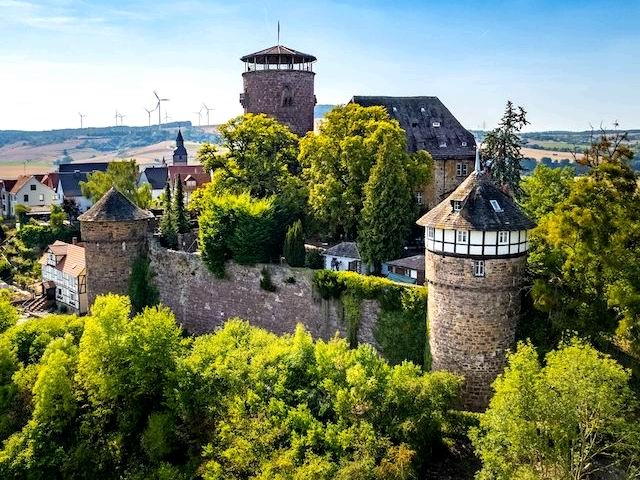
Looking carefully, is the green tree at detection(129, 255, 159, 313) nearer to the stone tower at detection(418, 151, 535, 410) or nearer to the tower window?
the stone tower at detection(418, 151, 535, 410)

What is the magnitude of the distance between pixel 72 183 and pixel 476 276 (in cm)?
6513

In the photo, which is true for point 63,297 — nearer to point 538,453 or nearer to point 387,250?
point 387,250

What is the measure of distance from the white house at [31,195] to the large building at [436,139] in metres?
46.7

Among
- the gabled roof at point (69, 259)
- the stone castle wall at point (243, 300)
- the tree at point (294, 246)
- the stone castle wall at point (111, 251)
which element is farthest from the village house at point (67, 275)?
the tree at point (294, 246)

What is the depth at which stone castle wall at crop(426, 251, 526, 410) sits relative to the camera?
90.9ft

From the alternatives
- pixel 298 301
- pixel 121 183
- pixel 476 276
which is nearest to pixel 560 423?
pixel 476 276

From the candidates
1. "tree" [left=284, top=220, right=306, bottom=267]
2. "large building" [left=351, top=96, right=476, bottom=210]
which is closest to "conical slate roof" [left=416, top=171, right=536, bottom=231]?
"tree" [left=284, top=220, right=306, bottom=267]

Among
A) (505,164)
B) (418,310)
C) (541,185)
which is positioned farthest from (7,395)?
(505,164)

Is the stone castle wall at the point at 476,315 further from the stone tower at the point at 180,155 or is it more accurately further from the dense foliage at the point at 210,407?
the stone tower at the point at 180,155

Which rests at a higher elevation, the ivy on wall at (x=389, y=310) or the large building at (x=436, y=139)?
the large building at (x=436, y=139)

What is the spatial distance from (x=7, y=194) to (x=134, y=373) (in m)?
62.0

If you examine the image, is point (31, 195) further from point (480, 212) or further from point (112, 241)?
point (480, 212)

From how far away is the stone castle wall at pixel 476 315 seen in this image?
90.9 feet

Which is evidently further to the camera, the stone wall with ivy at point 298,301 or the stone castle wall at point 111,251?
the stone castle wall at point 111,251
